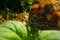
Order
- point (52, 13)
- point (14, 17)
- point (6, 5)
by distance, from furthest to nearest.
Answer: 1. point (6, 5)
2. point (14, 17)
3. point (52, 13)

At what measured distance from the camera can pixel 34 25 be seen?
2.86ft

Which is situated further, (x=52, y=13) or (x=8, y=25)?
(x=8, y=25)

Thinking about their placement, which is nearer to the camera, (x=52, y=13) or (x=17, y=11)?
(x=52, y=13)

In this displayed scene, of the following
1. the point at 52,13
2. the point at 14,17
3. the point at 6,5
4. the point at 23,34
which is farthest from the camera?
the point at 6,5

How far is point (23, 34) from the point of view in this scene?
108cm

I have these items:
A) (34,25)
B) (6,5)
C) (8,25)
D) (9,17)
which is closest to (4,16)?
(9,17)

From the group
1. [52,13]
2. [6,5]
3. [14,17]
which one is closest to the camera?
[52,13]

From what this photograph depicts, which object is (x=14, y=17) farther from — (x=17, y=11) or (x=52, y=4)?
(x=52, y=4)

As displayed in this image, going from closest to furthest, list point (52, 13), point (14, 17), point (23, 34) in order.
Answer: point (52, 13)
point (23, 34)
point (14, 17)

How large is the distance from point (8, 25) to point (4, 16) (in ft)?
3.51

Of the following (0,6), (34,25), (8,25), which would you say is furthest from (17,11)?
(34,25)

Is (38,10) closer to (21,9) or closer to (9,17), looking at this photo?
(9,17)

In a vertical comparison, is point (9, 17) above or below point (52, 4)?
below

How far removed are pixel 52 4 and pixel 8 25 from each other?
0.36 m
